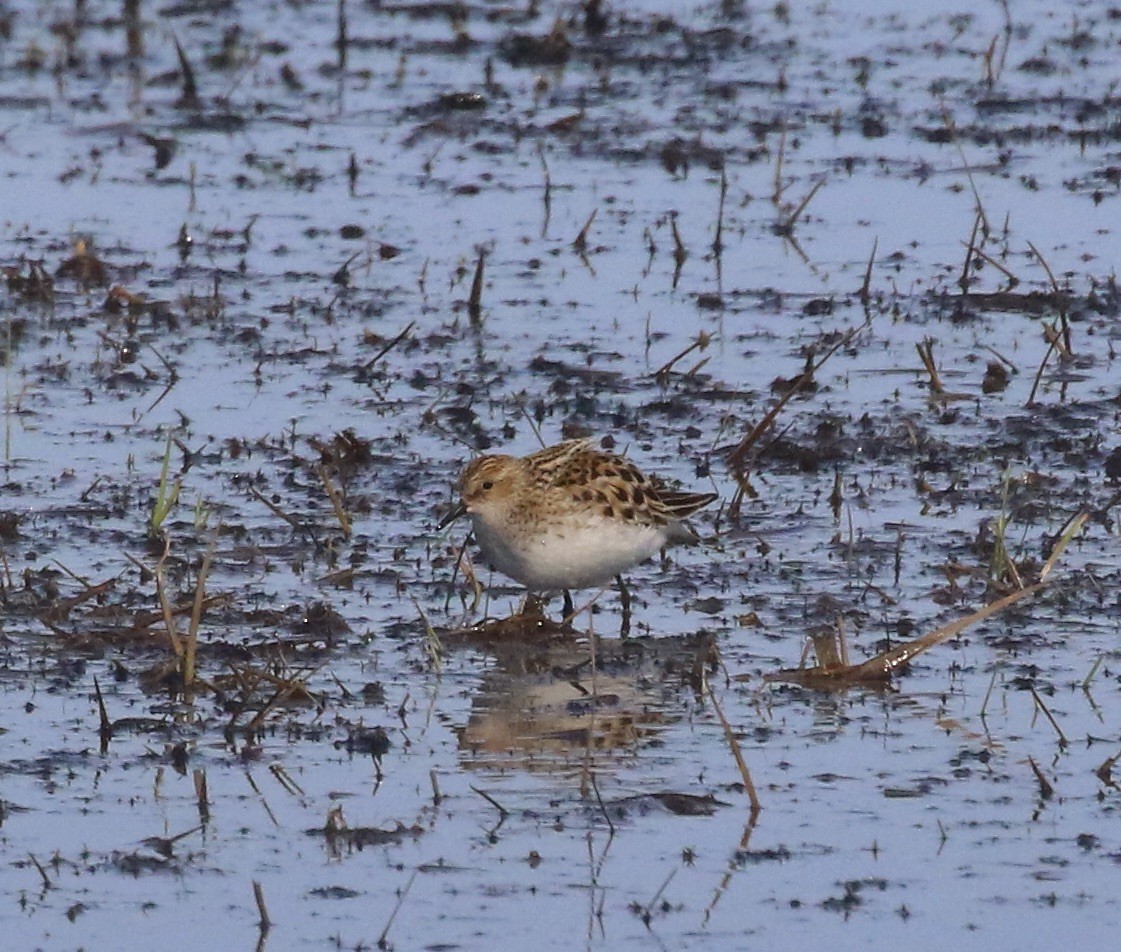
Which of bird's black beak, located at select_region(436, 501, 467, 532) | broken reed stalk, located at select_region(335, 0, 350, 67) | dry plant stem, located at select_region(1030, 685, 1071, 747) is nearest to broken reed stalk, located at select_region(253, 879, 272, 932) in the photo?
dry plant stem, located at select_region(1030, 685, 1071, 747)

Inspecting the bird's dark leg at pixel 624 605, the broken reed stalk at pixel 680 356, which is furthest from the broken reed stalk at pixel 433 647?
the broken reed stalk at pixel 680 356

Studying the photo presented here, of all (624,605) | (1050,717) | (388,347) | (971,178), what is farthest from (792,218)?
(1050,717)

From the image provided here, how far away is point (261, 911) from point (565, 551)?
2.92 metres

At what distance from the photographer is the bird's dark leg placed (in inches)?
350

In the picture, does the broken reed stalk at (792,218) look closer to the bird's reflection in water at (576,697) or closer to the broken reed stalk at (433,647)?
the bird's reflection in water at (576,697)

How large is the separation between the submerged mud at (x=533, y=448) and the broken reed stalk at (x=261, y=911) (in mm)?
31

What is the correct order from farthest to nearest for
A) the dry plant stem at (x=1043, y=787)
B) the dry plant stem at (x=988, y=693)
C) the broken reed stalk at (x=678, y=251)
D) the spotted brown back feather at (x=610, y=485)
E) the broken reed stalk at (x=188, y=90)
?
the broken reed stalk at (x=188, y=90) → the broken reed stalk at (x=678, y=251) → the spotted brown back feather at (x=610, y=485) → the dry plant stem at (x=988, y=693) → the dry plant stem at (x=1043, y=787)

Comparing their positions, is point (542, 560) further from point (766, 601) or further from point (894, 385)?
point (894, 385)

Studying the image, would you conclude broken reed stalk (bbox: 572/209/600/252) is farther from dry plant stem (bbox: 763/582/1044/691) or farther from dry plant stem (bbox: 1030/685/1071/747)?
dry plant stem (bbox: 1030/685/1071/747)

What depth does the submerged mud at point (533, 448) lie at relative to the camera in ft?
22.0

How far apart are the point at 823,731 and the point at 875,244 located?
20.0 ft

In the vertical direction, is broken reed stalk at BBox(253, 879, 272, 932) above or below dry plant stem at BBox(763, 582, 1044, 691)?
above

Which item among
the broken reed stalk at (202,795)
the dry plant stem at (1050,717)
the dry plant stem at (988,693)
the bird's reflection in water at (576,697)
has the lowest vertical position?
the bird's reflection in water at (576,697)

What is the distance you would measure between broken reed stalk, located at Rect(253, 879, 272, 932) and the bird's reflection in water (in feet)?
3.95
